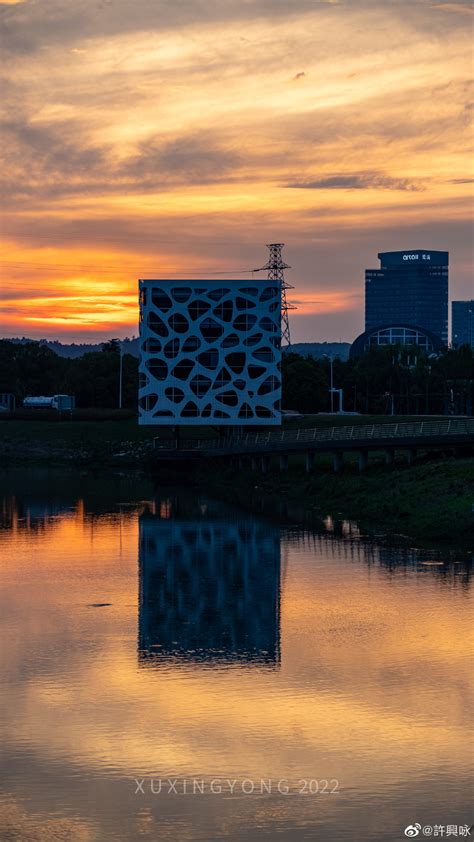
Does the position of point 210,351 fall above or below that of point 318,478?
above

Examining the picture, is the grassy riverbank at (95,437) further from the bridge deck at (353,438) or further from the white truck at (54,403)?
the bridge deck at (353,438)

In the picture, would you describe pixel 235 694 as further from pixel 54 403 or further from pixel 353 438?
pixel 54 403

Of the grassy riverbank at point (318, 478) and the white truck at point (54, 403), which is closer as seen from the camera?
the grassy riverbank at point (318, 478)

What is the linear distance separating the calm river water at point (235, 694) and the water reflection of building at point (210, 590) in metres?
0.17

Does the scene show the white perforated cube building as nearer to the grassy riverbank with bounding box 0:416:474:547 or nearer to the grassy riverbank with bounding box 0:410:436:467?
the grassy riverbank with bounding box 0:416:474:547

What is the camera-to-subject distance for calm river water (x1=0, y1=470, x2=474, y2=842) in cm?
2706

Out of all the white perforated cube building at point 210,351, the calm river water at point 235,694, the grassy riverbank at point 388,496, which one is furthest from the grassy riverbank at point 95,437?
the calm river water at point 235,694

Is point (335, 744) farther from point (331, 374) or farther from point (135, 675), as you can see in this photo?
point (331, 374)

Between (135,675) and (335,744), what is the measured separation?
28.6 ft

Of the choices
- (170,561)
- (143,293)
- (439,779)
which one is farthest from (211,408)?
(439,779)

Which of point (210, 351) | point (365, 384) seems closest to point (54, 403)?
point (365, 384)

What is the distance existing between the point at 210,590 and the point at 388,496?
29.9 m

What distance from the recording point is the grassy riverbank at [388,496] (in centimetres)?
6938

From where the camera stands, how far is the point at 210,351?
120375 millimetres
